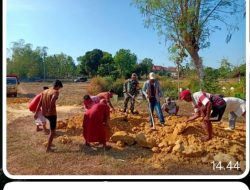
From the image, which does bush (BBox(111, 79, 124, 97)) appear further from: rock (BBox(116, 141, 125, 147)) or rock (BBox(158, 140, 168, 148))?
rock (BBox(158, 140, 168, 148))

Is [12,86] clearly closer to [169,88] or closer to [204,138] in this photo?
[169,88]

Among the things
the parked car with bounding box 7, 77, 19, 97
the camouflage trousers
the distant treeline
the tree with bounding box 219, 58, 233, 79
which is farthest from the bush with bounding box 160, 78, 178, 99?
the parked car with bounding box 7, 77, 19, 97

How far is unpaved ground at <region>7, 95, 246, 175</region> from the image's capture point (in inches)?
172

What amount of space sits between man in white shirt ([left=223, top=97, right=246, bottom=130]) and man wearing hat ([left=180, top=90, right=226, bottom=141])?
2.7 inches

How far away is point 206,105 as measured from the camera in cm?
479

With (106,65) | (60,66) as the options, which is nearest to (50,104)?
(60,66)

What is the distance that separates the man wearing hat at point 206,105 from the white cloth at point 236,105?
62 millimetres

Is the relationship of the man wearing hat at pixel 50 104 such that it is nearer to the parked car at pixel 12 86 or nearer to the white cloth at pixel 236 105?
the parked car at pixel 12 86

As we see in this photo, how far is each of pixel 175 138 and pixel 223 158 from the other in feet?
2.05

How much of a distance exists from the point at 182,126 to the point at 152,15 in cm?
126

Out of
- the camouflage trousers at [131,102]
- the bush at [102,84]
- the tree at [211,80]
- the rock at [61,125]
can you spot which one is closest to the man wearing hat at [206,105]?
the tree at [211,80]

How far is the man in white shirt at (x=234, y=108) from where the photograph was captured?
15.5ft

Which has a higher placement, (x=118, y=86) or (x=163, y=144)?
(x=118, y=86)
